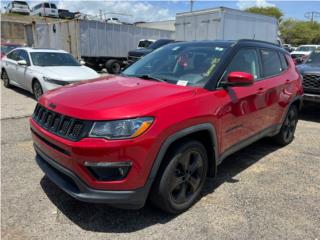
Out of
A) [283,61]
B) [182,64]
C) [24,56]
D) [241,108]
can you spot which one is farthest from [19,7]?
[241,108]

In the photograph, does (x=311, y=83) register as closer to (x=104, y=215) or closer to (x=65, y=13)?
(x=104, y=215)

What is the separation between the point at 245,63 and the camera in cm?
417

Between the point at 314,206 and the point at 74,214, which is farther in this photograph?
the point at 314,206

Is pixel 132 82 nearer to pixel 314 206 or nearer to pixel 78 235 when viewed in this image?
pixel 78 235

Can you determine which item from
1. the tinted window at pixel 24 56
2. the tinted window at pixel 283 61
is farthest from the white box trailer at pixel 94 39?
the tinted window at pixel 283 61

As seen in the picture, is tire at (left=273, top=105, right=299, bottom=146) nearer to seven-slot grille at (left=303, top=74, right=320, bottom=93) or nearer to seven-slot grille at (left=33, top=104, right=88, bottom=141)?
seven-slot grille at (left=303, top=74, right=320, bottom=93)

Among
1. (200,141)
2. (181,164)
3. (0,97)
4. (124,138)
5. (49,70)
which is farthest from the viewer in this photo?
(0,97)

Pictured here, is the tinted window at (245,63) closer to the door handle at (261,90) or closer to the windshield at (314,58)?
the door handle at (261,90)

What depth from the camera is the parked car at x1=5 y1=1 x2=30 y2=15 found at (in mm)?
41656

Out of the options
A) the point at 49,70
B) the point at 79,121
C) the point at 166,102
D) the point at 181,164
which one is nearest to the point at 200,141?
the point at 181,164

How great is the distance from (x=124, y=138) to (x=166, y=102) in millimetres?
559

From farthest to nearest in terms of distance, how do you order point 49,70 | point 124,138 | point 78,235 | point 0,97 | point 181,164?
point 0,97 → point 49,70 → point 181,164 → point 78,235 → point 124,138

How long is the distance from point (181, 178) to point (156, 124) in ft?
2.49

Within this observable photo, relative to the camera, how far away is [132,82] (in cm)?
364
